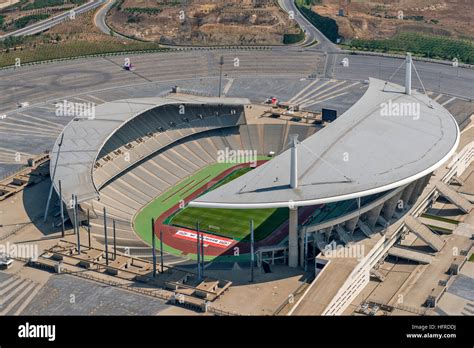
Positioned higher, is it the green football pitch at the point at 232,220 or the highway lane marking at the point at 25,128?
the highway lane marking at the point at 25,128

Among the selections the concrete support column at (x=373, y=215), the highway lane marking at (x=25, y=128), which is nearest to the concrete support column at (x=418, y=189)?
the concrete support column at (x=373, y=215)

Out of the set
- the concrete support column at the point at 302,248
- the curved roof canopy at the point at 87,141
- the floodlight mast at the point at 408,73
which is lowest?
the concrete support column at the point at 302,248

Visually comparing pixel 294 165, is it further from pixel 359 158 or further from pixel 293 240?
pixel 359 158

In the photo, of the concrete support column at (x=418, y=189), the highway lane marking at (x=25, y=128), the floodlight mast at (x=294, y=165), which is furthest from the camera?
the highway lane marking at (x=25, y=128)

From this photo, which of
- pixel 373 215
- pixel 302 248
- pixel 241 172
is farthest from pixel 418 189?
pixel 241 172

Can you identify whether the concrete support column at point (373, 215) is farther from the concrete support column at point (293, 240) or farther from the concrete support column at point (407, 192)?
the concrete support column at point (293, 240)

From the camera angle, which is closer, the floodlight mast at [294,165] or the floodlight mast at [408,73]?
the floodlight mast at [294,165]

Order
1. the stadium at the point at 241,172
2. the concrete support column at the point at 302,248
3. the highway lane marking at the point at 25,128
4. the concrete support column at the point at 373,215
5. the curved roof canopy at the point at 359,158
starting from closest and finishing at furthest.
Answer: the curved roof canopy at the point at 359,158 → the stadium at the point at 241,172 → the concrete support column at the point at 302,248 → the concrete support column at the point at 373,215 → the highway lane marking at the point at 25,128

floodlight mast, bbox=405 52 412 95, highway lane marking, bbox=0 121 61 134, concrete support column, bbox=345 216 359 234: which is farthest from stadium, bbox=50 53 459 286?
highway lane marking, bbox=0 121 61 134
